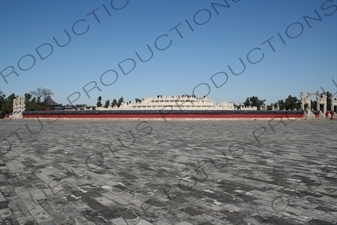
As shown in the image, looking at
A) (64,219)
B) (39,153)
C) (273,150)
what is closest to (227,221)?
(64,219)

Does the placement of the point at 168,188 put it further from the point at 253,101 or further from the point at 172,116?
the point at 253,101

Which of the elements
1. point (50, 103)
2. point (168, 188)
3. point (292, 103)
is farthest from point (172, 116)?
point (292, 103)

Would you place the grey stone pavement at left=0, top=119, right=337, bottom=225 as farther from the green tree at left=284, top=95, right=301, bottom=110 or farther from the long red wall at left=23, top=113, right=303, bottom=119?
the green tree at left=284, top=95, right=301, bottom=110

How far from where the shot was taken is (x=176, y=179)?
6.06m

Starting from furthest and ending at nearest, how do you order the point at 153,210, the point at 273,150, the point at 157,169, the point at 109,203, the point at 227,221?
the point at 273,150, the point at 157,169, the point at 109,203, the point at 153,210, the point at 227,221

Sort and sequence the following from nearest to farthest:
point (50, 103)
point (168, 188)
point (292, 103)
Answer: point (168, 188), point (50, 103), point (292, 103)

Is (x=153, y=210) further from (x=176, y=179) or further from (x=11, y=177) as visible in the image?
(x=11, y=177)

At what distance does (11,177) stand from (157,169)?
3205 mm

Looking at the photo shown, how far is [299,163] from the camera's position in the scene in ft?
25.0

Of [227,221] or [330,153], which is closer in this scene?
[227,221]

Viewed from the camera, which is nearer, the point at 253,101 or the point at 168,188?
the point at 168,188

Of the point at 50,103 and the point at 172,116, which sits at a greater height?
the point at 50,103

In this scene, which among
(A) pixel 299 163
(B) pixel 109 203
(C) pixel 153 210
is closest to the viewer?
(C) pixel 153 210

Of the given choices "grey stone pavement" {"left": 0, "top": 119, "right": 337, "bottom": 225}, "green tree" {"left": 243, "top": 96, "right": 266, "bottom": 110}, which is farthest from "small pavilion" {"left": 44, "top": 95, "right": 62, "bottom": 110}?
"grey stone pavement" {"left": 0, "top": 119, "right": 337, "bottom": 225}
